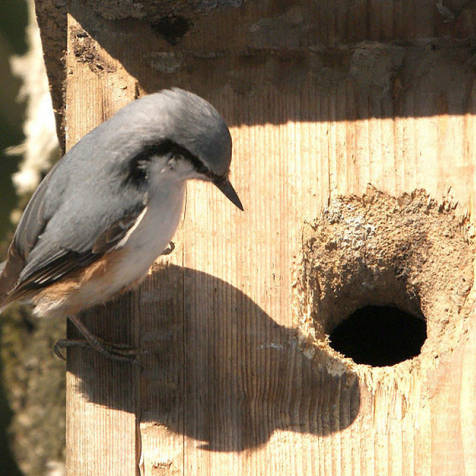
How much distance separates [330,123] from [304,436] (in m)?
0.93

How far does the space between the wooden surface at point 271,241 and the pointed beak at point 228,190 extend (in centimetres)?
23

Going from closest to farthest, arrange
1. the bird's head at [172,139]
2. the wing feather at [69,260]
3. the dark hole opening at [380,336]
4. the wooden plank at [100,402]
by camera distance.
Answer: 1. the bird's head at [172,139]
2. the wing feather at [69,260]
3. the wooden plank at [100,402]
4. the dark hole opening at [380,336]

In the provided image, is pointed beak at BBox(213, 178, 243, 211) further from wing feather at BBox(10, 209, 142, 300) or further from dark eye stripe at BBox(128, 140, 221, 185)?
wing feather at BBox(10, 209, 142, 300)

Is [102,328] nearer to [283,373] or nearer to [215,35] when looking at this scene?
[283,373]

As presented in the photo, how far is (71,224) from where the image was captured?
2.76 meters

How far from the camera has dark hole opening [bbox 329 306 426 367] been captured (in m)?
3.85

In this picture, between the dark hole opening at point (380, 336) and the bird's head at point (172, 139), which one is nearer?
the bird's head at point (172, 139)

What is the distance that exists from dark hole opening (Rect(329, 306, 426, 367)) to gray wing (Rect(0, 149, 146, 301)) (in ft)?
4.38

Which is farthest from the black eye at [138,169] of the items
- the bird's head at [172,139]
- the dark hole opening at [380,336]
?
the dark hole opening at [380,336]

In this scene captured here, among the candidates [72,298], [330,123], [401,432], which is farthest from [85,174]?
[401,432]

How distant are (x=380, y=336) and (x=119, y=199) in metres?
1.53

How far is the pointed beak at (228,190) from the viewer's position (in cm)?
278

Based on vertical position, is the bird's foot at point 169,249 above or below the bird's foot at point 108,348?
above

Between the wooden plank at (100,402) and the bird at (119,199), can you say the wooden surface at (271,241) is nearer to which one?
the wooden plank at (100,402)
